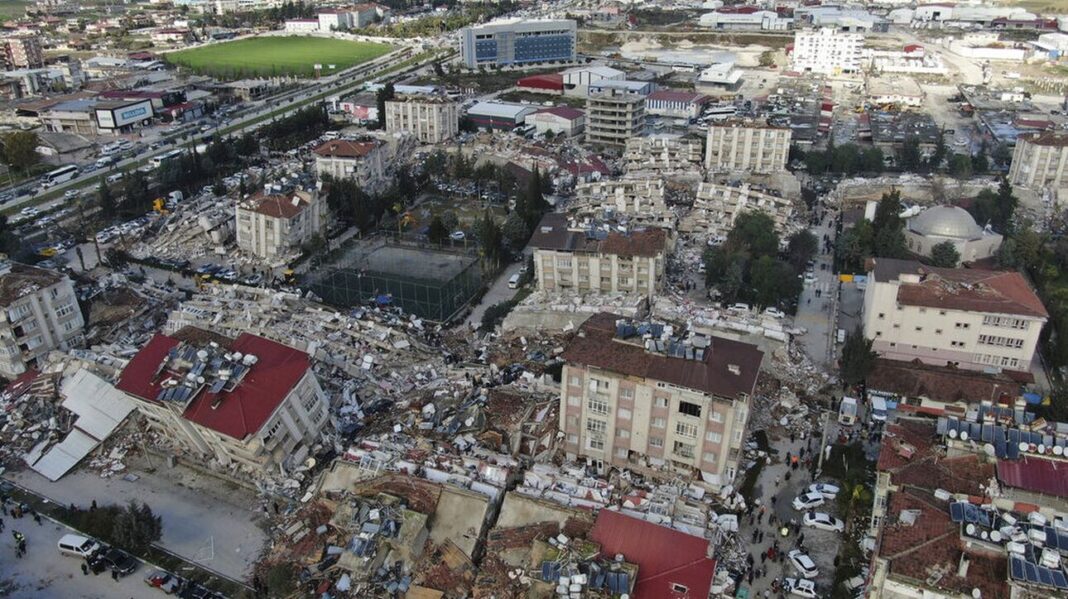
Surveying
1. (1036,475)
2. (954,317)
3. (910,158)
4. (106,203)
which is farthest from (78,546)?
(910,158)

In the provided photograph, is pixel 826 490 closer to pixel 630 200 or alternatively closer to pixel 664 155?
pixel 630 200

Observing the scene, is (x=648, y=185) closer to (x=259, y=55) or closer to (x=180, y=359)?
(x=180, y=359)

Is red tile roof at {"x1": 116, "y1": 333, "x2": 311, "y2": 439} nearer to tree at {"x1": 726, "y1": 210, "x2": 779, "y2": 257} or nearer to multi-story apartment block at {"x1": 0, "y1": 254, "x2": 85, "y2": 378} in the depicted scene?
multi-story apartment block at {"x1": 0, "y1": 254, "x2": 85, "y2": 378}

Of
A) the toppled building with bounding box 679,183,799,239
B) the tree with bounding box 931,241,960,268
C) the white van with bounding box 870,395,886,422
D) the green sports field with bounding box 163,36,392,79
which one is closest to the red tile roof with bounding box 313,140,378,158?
the toppled building with bounding box 679,183,799,239

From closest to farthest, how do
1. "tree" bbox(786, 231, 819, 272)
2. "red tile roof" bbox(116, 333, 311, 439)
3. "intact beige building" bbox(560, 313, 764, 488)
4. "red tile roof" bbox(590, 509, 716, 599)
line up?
"red tile roof" bbox(590, 509, 716, 599), "intact beige building" bbox(560, 313, 764, 488), "red tile roof" bbox(116, 333, 311, 439), "tree" bbox(786, 231, 819, 272)

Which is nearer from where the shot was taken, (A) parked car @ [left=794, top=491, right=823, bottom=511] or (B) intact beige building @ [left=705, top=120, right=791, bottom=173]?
(A) parked car @ [left=794, top=491, right=823, bottom=511]

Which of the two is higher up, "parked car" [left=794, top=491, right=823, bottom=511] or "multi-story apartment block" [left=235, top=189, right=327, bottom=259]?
"multi-story apartment block" [left=235, top=189, right=327, bottom=259]
